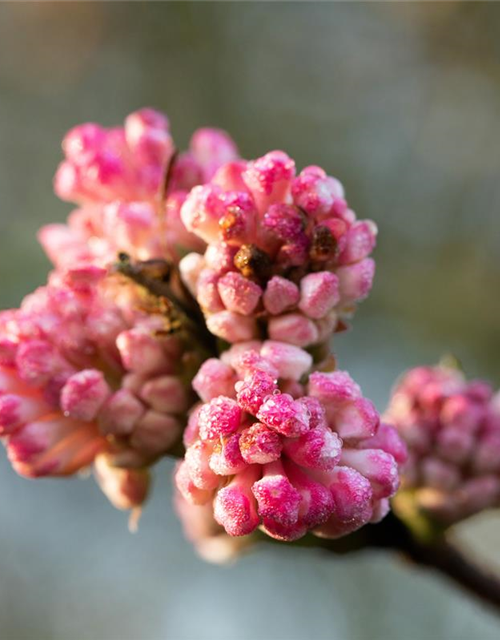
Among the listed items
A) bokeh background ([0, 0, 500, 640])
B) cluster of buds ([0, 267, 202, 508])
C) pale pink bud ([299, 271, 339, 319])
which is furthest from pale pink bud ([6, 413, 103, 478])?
bokeh background ([0, 0, 500, 640])

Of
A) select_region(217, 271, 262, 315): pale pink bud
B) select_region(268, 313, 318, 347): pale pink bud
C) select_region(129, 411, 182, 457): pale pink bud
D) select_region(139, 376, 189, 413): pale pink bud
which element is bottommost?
select_region(129, 411, 182, 457): pale pink bud

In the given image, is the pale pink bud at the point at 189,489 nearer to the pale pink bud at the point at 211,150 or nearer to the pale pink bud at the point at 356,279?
the pale pink bud at the point at 356,279

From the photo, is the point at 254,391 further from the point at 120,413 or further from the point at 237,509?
the point at 120,413

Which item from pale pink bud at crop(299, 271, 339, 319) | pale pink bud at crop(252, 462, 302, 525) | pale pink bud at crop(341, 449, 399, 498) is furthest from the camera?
pale pink bud at crop(299, 271, 339, 319)

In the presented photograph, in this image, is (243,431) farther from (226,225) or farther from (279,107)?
(279,107)

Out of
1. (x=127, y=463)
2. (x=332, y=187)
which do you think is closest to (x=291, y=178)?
(x=332, y=187)

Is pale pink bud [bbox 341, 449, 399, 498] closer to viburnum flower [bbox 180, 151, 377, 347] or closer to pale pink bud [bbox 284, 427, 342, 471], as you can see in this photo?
pale pink bud [bbox 284, 427, 342, 471]
